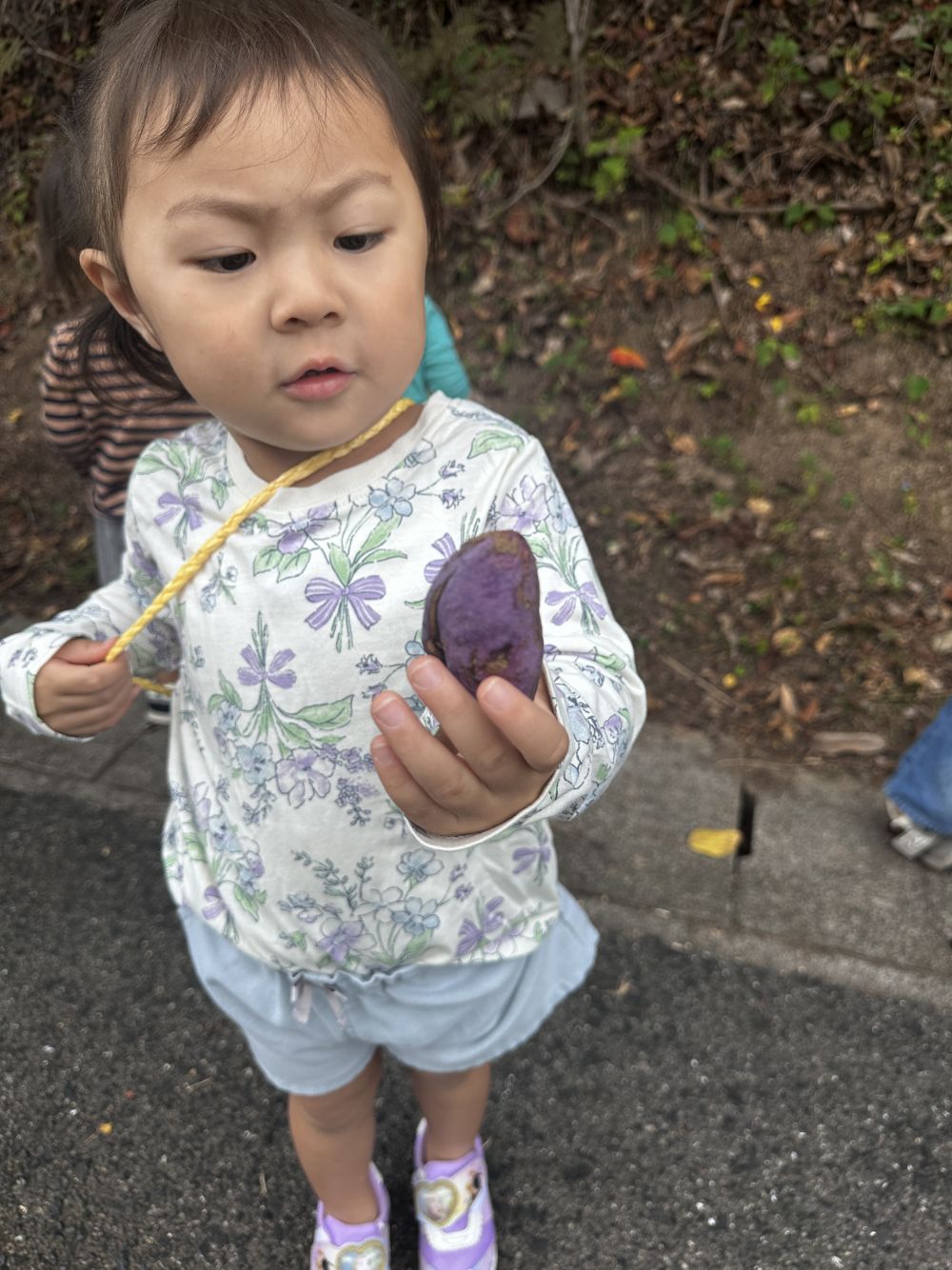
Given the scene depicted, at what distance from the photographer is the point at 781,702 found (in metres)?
3.30

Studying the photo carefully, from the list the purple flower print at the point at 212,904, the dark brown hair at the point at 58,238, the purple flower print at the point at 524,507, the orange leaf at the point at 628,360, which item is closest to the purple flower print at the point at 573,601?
the purple flower print at the point at 524,507

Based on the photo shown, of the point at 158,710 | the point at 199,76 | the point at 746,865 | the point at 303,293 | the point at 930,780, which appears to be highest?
the point at 199,76

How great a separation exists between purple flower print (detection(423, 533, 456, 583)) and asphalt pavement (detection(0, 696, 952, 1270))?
4.90 ft

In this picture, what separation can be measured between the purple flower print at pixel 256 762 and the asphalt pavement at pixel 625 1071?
119 cm

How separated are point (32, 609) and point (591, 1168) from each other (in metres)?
3.10

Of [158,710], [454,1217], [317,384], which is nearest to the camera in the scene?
[317,384]

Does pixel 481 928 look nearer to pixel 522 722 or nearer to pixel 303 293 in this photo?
pixel 522 722

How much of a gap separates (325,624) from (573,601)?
347 millimetres

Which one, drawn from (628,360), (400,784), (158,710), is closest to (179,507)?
(400,784)

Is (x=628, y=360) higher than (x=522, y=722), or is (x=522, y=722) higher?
(x=522, y=722)

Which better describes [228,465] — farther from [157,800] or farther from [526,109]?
[526,109]

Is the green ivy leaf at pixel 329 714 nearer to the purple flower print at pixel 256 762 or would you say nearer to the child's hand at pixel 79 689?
the purple flower print at pixel 256 762

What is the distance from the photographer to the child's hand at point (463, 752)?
881mm

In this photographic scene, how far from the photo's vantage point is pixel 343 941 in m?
1.50
